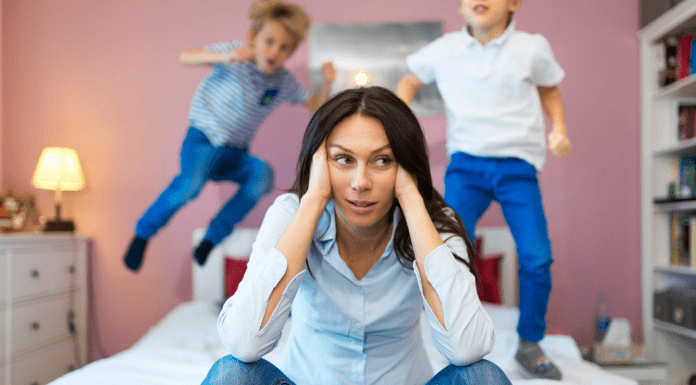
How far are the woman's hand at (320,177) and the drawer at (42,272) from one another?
1834 millimetres

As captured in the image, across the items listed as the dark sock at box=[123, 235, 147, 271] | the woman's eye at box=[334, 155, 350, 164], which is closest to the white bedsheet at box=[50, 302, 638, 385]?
the dark sock at box=[123, 235, 147, 271]

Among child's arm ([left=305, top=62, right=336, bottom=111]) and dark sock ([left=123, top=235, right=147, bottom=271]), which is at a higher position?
child's arm ([left=305, top=62, right=336, bottom=111])

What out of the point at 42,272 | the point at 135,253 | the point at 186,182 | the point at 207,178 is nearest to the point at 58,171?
the point at 42,272

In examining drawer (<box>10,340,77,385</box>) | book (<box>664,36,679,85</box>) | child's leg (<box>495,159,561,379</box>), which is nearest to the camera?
child's leg (<box>495,159,561,379</box>)

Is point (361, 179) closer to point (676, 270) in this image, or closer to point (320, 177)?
point (320, 177)

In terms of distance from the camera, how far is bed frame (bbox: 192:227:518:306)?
240 cm

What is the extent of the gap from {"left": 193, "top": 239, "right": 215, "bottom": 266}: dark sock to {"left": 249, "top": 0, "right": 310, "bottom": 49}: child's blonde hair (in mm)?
1098

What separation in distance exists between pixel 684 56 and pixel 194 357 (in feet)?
9.19

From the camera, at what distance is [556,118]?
1607 mm

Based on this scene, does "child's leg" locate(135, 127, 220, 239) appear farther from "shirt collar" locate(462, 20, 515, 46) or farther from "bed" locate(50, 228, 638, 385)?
"shirt collar" locate(462, 20, 515, 46)

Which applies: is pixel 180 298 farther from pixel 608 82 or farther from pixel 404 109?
pixel 608 82

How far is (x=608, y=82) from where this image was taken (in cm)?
256

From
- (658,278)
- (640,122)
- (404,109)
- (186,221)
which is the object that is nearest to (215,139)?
(186,221)

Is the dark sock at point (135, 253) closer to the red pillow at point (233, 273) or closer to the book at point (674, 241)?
the red pillow at point (233, 273)
